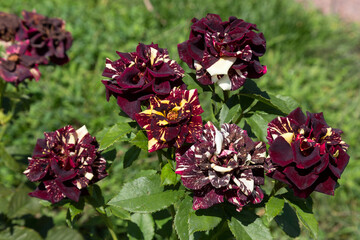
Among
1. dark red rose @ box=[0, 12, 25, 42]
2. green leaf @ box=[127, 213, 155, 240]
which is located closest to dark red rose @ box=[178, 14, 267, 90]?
green leaf @ box=[127, 213, 155, 240]

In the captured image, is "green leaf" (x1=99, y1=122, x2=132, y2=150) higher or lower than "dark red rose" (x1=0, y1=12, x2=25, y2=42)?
higher

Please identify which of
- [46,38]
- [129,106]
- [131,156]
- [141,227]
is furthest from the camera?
[46,38]

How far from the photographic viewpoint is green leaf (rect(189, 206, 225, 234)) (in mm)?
932

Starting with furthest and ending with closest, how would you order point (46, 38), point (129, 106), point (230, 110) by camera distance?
point (46, 38), point (230, 110), point (129, 106)

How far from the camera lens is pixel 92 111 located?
3037mm

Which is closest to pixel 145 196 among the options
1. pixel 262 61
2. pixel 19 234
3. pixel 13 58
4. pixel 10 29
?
pixel 19 234

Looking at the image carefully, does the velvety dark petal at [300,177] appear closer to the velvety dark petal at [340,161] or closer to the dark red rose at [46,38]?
the velvety dark petal at [340,161]

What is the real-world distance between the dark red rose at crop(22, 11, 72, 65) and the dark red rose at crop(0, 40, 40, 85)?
0.04 meters

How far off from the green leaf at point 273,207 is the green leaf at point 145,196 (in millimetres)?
227

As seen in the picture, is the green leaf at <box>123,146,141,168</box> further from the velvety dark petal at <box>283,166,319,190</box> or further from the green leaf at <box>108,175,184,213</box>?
the velvety dark petal at <box>283,166,319,190</box>

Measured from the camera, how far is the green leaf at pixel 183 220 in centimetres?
97

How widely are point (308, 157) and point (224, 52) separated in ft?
1.09

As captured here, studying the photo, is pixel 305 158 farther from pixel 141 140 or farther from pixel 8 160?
pixel 8 160

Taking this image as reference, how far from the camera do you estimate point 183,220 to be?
0.98 m
